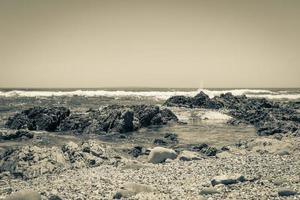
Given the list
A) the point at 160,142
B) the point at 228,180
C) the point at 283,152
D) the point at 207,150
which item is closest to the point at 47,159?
the point at 228,180

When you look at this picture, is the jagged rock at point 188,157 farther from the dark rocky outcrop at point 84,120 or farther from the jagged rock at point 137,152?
the dark rocky outcrop at point 84,120

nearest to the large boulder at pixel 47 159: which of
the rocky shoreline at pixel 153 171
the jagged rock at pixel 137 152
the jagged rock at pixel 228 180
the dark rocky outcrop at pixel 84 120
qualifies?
the rocky shoreline at pixel 153 171

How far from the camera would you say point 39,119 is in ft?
114

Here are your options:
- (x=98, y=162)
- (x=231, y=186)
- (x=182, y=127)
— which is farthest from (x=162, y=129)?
(x=231, y=186)

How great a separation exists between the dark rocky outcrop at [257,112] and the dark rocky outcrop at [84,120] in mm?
10971

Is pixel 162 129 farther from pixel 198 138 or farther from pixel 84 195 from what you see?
pixel 84 195

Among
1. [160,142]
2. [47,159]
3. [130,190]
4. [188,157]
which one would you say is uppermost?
[130,190]

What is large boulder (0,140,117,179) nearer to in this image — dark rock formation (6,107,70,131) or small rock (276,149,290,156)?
small rock (276,149,290,156)

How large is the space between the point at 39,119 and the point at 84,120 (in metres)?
4.32

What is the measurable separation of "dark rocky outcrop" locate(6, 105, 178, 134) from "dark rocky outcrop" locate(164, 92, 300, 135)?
1097 centimetres

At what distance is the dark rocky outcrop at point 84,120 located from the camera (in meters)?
33.1

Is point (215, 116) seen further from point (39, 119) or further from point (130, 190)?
point (130, 190)

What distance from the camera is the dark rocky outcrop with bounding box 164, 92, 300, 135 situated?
1264 inches

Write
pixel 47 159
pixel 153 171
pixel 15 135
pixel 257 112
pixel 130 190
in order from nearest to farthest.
Result: 1. pixel 130 190
2. pixel 153 171
3. pixel 47 159
4. pixel 15 135
5. pixel 257 112
